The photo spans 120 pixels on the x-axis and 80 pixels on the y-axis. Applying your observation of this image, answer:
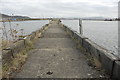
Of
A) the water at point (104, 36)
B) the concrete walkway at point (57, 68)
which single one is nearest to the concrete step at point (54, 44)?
the concrete walkway at point (57, 68)

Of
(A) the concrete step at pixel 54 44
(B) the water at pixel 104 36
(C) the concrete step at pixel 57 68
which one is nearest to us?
(C) the concrete step at pixel 57 68

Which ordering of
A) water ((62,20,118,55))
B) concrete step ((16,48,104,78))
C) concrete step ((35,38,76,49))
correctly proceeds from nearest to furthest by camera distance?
concrete step ((16,48,104,78)) < concrete step ((35,38,76,49)) < water ((62,20,118,55))

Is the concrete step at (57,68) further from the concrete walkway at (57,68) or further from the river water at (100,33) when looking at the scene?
the river water at (100,33)

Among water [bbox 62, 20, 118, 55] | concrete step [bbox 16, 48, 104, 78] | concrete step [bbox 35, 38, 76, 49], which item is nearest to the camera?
concrete step [bbox 16, 48, 104, 78]

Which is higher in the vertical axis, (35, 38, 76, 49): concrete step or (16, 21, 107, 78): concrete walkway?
(35, 38, 76, 49): concrete step

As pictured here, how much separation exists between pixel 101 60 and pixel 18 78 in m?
2.51

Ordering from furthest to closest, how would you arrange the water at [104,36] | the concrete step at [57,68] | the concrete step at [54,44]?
1. the water at [104,36]
2. the concrete step at [54,44]
3. the concrete step at [57,68]

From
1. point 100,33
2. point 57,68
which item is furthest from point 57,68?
point 100,33

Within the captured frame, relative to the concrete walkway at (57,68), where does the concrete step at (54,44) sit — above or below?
above

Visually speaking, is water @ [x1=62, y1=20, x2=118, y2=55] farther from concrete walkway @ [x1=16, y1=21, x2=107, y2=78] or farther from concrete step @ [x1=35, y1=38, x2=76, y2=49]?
concrete walkway @ [x1=16, y1=21, x2=107, y2=78]

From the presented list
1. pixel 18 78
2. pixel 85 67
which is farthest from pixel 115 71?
pixel 18 78

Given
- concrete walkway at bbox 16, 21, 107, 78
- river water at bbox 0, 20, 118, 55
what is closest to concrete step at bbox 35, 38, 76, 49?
river water at bbox 0, 20, 118, 55

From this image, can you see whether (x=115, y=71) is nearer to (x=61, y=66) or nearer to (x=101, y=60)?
(x=101, y=60)

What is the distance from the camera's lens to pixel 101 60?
4.18 metres
